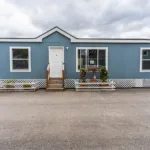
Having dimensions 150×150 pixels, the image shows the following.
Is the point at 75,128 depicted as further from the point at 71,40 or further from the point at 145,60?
the point at 145,60

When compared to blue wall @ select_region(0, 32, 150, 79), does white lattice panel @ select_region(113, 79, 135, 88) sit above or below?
below

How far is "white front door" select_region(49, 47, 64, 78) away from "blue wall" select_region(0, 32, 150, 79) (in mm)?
288

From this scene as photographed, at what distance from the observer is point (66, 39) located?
12.7 metres

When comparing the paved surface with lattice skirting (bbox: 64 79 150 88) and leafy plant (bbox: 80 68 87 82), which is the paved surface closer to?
leafy plant (bbox: 80 68 87 82)

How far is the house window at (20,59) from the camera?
1265 centimetres

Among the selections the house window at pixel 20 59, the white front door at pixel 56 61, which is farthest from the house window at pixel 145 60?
the house window at pixel 20 59

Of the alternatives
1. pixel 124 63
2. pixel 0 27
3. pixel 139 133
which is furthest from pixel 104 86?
pixel 0 27

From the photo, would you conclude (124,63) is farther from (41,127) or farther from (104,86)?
(41,127)

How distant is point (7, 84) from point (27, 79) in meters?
1.46

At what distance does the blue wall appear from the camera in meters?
12.6

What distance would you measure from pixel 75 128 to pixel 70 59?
849 cm

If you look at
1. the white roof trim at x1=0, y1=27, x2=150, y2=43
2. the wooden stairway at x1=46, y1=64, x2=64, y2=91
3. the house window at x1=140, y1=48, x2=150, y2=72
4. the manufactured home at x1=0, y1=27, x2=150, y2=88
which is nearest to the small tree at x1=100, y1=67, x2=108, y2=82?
the manufactured home at x1=0, y1=27, x2=150, y2=88

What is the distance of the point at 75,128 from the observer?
4.75 metres

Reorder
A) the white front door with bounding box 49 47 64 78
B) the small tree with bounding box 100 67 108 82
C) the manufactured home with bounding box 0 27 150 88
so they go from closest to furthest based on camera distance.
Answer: the small tree with bounding box 100 67 108 82 < the manufactured home with bounding box 0 27 150 88 < the white front door with bounding box 49 47 64 78
